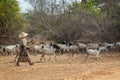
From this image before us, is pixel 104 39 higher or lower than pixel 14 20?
→ lower

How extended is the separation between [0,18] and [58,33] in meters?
6.35

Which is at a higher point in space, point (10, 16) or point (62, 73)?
point (10, 16)

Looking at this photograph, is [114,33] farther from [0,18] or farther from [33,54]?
[0,18]

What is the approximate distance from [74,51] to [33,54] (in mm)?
3264

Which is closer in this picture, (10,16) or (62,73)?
(62,73)

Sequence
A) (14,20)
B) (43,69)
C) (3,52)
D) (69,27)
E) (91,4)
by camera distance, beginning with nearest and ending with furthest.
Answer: (43,69) < (3,52) < (14,20) < (69,27) < (91,4)

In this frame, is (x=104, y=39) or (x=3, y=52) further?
(x=104, y=39)

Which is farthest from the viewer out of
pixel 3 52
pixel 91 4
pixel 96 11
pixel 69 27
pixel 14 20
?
pixel 91 4

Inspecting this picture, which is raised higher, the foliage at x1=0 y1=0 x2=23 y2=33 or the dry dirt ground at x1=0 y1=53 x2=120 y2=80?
the foliage at x1=0 y1=0 x2=23 y2=33

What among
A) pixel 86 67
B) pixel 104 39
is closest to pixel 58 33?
pixel 104 39

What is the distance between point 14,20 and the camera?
29.1 m

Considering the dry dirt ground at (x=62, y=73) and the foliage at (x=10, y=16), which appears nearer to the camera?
the dry dirt ground at (x=62, y=73)

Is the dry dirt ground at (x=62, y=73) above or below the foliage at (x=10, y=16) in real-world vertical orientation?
below

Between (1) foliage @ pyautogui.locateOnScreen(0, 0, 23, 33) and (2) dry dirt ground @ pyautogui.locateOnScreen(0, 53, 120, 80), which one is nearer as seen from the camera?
(2) dry dirt ground @ pyautogui.locateOnScreen(0, 53, 120, 80)
